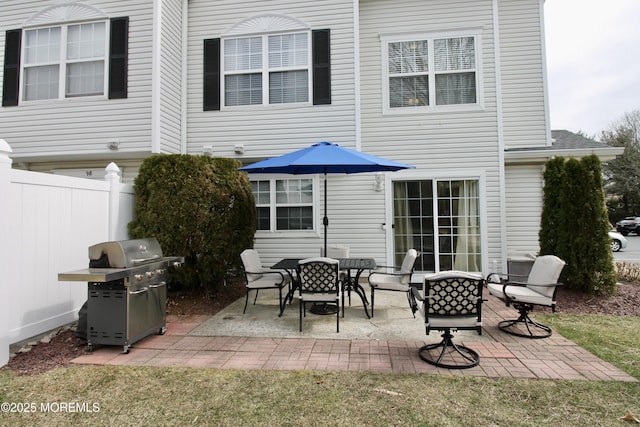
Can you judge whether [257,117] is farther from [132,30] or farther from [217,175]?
[132,30]

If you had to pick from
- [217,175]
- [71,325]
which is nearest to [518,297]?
[217,175]

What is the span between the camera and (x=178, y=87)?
7766 mm

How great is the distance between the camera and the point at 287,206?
7750mm

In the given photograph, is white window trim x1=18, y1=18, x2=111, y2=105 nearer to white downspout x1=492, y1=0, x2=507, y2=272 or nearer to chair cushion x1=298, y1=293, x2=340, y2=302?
chair cushion x1=298, y1=293, x2=340, y2=302

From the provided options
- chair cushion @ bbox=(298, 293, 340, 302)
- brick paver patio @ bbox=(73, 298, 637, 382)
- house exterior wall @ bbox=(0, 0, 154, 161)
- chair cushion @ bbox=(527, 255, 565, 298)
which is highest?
house exterior wall @ bbox=(0, 0, 154, 161)

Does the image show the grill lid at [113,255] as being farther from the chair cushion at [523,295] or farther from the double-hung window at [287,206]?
the chair cushion at [523,295]

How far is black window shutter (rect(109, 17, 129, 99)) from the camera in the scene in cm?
709

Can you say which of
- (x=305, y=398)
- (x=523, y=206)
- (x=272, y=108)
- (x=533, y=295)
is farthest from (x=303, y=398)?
(x=523, y=206)

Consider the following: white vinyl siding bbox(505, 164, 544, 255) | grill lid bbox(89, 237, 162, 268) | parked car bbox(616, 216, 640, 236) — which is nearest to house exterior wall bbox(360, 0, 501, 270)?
white vinyl siding bbox(505, 164, 544, 255)

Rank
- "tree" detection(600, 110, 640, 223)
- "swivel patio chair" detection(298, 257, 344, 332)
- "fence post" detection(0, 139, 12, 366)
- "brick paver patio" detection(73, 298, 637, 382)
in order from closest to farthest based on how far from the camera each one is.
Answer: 1. "brick paver patio" detection(73, 298, 637, 382)
2. "fence post" detection(0, 139, 12, 366)
3. "swivel patio chair" detection(298, 257, 344, 332)
4. "tree" detection(600, 110, 640, 223)

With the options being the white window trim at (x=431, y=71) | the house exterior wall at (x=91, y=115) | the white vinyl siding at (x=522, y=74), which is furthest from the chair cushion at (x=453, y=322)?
the house exterior wall at (x=91, y=115)

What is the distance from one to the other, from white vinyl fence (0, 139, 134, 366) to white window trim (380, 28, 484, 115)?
19.0 feet

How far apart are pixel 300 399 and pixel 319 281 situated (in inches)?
68.0

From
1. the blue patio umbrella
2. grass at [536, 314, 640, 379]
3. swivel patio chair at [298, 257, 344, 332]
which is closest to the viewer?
grass at [536, 314, 640, 379]
